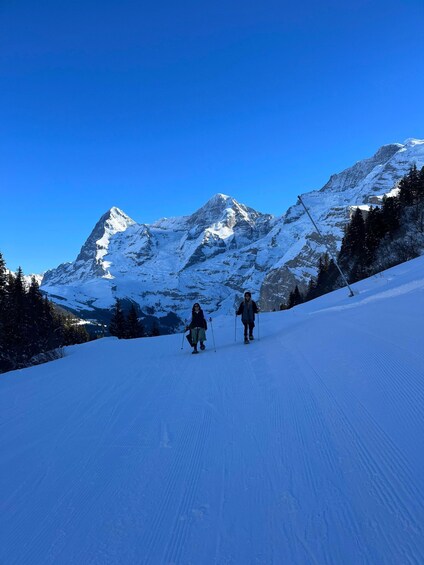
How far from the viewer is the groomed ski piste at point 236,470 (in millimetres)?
2523

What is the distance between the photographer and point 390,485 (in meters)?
2.83

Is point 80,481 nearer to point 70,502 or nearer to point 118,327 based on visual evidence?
point 70,502

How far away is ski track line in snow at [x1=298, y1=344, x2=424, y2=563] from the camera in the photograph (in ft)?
7.46

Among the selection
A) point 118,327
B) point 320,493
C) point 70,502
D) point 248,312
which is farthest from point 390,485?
point 118,327

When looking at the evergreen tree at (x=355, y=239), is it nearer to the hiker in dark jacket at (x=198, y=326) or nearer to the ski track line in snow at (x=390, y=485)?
the hiker in dark jacket at (x=198, y=326)

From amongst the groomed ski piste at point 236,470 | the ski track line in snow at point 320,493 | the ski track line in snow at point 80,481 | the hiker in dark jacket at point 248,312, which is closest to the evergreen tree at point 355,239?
the hiker in dark jacket at point 248,312

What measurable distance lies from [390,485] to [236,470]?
147 cm

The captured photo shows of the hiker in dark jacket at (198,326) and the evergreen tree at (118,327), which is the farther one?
the evergreen tree at (118,327)

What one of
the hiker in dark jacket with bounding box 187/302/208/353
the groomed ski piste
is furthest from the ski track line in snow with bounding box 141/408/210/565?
the hiker in dark jacket with bounding box 187/302/208/353

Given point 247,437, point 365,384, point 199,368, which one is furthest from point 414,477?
point 199,368

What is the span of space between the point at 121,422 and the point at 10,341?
34.8 metres

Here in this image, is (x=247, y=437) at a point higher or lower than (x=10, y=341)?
lower

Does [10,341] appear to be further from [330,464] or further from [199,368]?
[330,464]

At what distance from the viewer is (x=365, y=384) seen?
511cm
